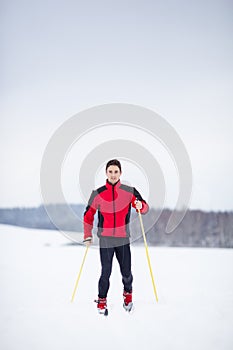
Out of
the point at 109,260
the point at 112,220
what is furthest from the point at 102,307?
the point at 112,220

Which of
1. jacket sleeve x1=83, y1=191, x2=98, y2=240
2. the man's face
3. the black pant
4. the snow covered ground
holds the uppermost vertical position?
the man's face

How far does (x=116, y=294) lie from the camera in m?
1.81

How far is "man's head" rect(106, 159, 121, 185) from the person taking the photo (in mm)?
1476

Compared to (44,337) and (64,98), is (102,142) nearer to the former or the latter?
(44,337)

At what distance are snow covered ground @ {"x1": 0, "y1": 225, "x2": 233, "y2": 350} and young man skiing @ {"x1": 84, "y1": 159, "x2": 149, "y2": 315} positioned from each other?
5.9 inches

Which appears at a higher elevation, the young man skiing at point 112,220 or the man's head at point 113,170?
the man's head at point 113,170

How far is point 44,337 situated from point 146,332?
45 cm

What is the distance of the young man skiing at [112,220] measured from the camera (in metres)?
1.49

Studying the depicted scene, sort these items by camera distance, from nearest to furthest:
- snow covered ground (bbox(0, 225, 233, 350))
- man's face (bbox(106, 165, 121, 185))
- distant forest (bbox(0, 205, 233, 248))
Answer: snow covered ground (bbox(0, 225, 233, 350))
man's face (bbox(106, 165, 121, 185))
distant forest (bbox(0, 205, 233, 248))

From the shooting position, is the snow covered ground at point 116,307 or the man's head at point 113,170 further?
the man's head at point 113,170

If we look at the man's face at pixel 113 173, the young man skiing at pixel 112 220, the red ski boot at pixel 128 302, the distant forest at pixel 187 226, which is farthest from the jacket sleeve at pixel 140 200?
the distant forest at pixel 187 226

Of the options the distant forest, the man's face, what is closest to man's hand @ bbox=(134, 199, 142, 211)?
the man's face

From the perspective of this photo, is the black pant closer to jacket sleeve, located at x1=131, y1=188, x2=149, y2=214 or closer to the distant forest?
jacket sleeve, located at x1=131, y1=188, x2=149, y2=214

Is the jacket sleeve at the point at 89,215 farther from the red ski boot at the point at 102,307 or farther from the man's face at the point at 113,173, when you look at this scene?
the red ski boot at the point at 102,307
